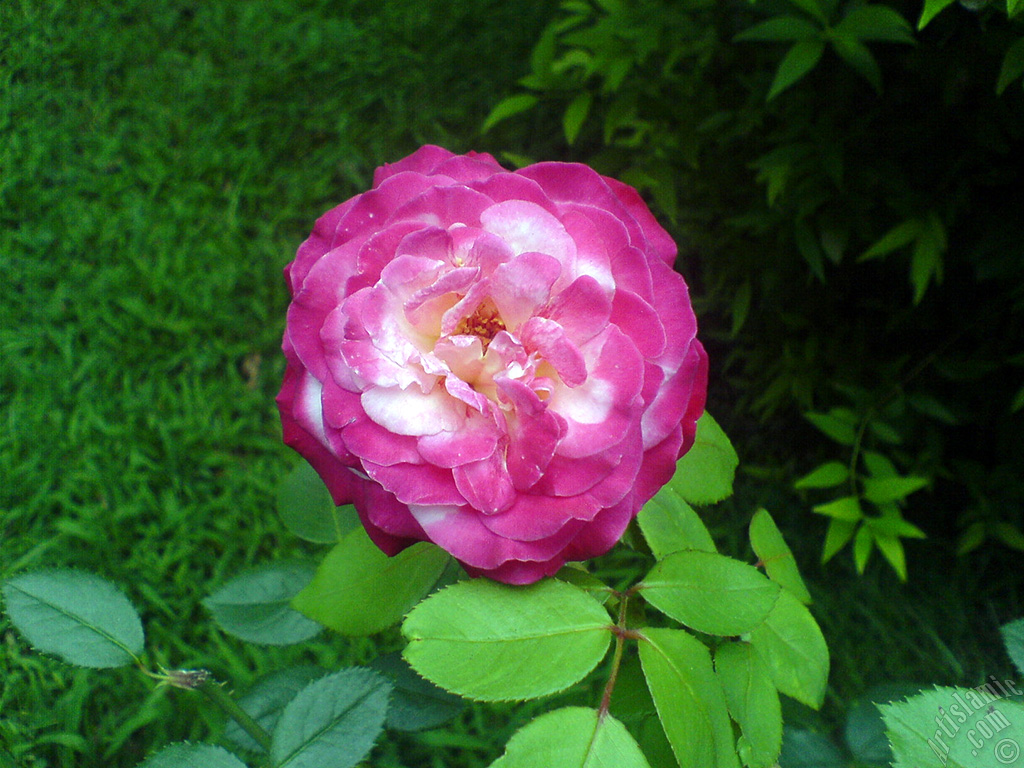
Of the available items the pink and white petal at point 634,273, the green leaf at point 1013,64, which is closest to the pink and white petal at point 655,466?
the pink and white petal at point 634,273

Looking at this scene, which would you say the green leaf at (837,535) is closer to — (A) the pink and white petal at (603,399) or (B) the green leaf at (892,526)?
(B) the green leaf at (892,526)

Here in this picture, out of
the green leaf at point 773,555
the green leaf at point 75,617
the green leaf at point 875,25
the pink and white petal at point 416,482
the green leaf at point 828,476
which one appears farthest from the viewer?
the green leaf at point 828,476

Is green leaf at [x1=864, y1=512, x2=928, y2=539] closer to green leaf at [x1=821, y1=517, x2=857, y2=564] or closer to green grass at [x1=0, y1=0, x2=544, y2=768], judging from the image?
green leaf at [x1=821, y1=517, x2=857, y2=564]

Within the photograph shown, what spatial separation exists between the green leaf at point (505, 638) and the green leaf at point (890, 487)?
2.76ft

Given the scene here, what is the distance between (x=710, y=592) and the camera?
618 millimetres

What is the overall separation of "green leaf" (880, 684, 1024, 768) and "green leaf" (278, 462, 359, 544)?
0.53 metres

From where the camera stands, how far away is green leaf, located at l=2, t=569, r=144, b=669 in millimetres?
638

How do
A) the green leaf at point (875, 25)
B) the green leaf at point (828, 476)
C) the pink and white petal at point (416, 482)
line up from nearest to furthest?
the pink and white petal at point (416, 482), the green leaf at point (875, 25), the green leaf at point (828, 476)

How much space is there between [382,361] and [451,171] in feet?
0.57

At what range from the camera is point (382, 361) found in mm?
552

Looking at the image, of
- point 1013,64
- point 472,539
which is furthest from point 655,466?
point 1013,64

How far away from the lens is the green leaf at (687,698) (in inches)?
21.6

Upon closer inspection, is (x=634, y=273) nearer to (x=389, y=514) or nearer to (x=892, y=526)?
(x=389, y=514)

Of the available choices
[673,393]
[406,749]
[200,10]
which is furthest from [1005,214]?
[200,10]
